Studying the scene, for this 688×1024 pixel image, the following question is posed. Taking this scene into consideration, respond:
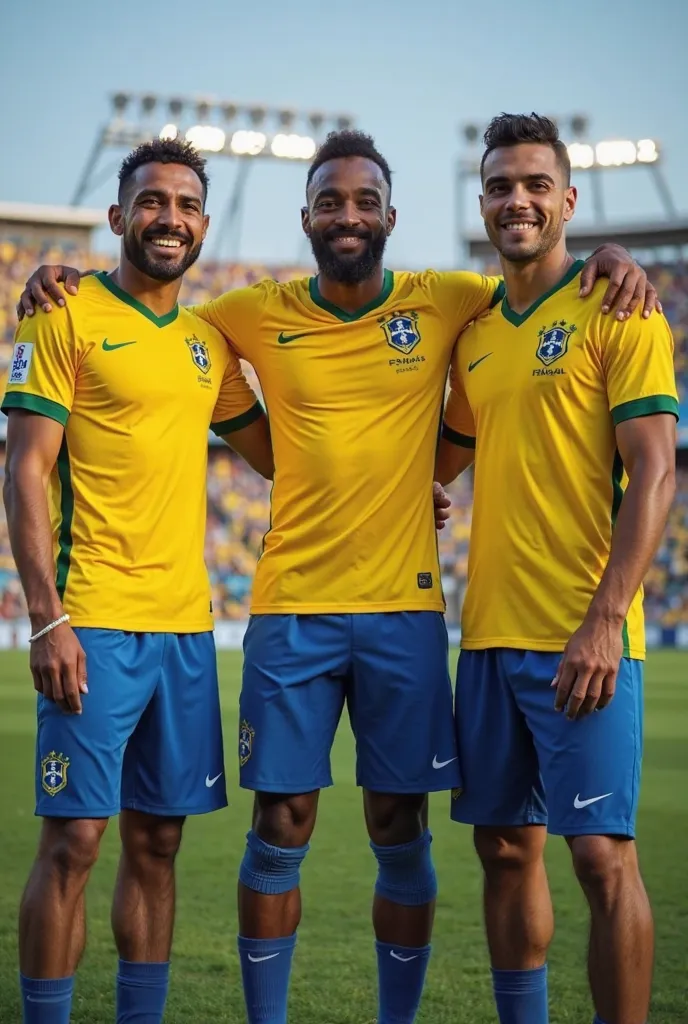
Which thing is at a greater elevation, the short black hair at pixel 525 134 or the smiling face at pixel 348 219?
the short black hair at pixel 525 134

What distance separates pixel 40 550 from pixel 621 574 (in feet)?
5.27

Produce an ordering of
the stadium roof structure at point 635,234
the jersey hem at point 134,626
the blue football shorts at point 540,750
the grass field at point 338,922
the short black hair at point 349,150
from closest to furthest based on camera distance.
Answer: the blue football shorts at point 540,750
the jersey hem at point 134,626
the short black hair at point 349,150
the grass field at point 338,922
the stadium roof structure at point 635,234

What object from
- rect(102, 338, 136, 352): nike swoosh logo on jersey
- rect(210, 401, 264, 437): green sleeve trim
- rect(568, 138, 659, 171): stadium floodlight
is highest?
rect(568, 138, 659, 171): stadium floodlight

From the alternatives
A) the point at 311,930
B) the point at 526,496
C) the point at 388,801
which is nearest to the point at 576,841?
the point at 388,801

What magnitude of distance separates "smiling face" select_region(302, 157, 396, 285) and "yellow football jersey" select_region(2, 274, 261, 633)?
570 millimetres

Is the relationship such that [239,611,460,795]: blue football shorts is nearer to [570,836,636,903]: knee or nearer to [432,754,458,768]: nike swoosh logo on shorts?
[432,754,458,768]: nike swoosh logo on shorts

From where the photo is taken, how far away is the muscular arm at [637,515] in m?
3.25

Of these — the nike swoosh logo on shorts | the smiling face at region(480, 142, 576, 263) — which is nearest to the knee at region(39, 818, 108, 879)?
the nike swoosh logo on shorts

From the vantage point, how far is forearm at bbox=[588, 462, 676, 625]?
3.24 m

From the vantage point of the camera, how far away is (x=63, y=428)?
3607mm

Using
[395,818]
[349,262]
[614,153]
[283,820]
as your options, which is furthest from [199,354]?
[614,153]

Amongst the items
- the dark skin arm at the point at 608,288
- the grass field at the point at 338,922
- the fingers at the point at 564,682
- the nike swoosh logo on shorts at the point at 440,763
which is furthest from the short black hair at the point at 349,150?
the grass field at the point at 338,922

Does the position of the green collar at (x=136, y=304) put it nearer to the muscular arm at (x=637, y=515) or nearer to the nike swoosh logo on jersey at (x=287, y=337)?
the nike swoosh logo on jersey at (x=287, y=337)

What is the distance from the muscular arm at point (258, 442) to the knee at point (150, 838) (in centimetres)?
122
